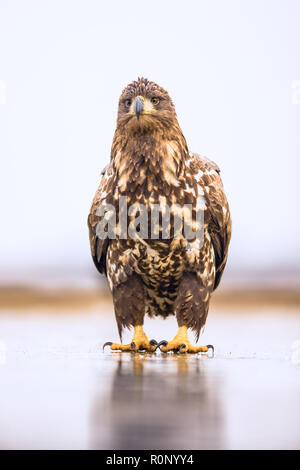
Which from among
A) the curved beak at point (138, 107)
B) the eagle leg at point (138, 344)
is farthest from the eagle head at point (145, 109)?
the eagle leg at point (138, 344)

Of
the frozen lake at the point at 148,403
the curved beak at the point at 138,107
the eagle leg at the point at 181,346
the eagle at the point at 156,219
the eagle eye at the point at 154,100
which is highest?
the eagle eye at the point at 154,100

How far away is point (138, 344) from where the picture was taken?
7.52 m

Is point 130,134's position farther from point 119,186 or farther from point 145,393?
point 145,393

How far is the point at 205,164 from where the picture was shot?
8234 millimetres

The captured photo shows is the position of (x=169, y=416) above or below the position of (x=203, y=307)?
below

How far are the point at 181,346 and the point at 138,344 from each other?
1.56ft

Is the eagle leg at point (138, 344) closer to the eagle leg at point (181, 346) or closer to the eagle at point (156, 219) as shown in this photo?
the eagle at point (156, 219)

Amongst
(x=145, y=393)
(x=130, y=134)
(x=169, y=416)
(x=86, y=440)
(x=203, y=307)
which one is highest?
(x=130, y=134)

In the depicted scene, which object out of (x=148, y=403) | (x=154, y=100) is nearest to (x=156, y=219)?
(x=154, y=100)

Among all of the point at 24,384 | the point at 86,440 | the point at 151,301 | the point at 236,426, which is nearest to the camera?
the point at 86,440

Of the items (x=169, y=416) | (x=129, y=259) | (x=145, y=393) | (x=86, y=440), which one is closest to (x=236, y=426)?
→ (x=169, y=416)

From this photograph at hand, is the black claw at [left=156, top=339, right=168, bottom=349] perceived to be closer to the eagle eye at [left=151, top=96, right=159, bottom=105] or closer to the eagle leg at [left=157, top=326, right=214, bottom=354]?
the eagle leg at [left=157, top=326, right=214, bottom=354]

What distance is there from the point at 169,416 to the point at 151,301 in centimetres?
450

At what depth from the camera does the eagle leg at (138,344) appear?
747cm
